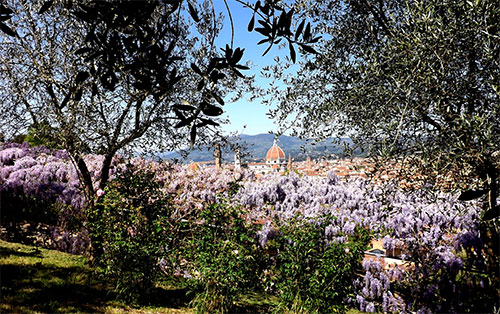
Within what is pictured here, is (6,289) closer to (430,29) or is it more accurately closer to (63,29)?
(63,29)

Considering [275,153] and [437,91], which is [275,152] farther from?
[437,91]

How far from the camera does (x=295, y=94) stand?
5020mm

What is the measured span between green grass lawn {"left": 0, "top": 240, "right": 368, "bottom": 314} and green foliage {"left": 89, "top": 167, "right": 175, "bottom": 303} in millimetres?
335

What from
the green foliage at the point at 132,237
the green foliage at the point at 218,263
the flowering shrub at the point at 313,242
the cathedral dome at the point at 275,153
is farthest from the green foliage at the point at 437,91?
the green foliage at the point at 132,237

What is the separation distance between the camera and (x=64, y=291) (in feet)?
16.4

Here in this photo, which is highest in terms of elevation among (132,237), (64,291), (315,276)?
(132,237)

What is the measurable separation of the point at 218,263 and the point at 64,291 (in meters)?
2.60

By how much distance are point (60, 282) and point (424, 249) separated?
6.76m

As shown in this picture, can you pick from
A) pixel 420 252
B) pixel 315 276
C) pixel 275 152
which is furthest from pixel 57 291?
pixel 420 252

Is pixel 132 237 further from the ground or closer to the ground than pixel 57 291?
further from the ground

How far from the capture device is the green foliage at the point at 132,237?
5109 mm

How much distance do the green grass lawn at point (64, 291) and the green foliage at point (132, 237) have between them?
34cm

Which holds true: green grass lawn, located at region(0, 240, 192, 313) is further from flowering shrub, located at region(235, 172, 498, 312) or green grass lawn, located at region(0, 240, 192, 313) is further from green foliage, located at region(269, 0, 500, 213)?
green foliage, located at region(269, 0, 500, 213)

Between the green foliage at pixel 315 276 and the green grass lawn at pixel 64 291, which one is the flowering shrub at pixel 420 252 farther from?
the green grass lawn at pixel 64 291
